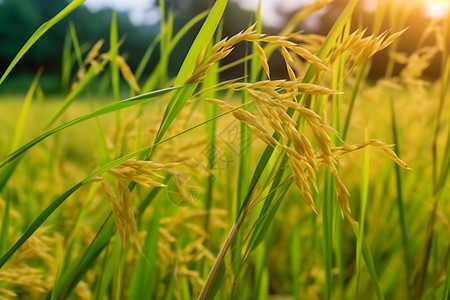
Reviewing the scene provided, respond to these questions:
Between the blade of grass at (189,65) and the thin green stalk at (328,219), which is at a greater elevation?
the blade of grass at (189,65)

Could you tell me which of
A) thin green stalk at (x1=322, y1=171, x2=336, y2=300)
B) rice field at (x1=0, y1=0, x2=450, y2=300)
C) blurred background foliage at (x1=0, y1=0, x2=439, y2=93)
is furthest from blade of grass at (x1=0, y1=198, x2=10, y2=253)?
blurred background foliage at (x1=0, y1=0, x2=439, y2=93)

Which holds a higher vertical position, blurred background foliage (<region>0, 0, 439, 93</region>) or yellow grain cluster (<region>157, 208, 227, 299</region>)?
blurred background foliage (<region>0, 0, 439, 93</region>)

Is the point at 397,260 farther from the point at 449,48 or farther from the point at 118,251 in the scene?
the point at 118,251

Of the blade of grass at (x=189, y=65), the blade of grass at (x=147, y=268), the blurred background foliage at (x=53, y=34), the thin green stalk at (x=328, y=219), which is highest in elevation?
the blurred background foliage at (x=53, y=34)

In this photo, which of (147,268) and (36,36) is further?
(147,268)

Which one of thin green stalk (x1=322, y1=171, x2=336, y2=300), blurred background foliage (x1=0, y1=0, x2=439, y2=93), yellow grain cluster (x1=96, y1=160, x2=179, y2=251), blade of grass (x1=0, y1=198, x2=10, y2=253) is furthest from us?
blurred background foliage (x1=0, y1=0, x2=439, y2=93)

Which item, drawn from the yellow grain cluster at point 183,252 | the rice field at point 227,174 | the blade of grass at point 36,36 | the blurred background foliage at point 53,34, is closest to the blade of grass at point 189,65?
the rice field at point 227,174

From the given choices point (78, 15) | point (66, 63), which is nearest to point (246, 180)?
point (66, 63)

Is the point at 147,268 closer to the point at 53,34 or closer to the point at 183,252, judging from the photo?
the point at 183,252

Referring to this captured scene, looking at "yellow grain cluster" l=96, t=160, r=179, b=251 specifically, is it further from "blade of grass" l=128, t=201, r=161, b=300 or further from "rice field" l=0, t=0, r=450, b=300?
"blade of grass" l=128, t=201, r=161, b=300

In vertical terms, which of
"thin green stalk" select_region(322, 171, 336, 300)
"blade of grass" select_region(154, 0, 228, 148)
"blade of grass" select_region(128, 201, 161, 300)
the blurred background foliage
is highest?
the blurred background foliage

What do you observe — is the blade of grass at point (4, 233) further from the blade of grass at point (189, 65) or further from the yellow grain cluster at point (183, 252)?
the blade of grass at point (189, 65)

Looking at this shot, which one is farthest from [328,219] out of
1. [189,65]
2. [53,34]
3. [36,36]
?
[53,34]
